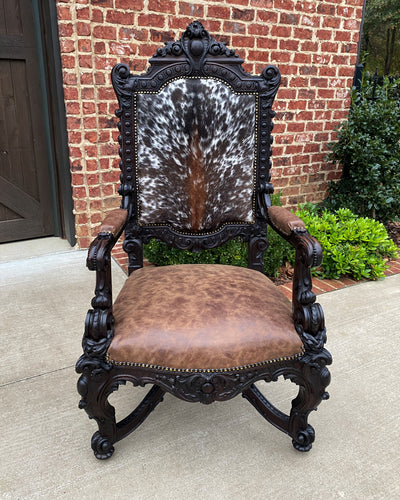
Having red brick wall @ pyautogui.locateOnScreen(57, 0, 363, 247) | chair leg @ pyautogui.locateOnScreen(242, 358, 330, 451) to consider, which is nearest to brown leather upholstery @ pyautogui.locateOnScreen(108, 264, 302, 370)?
chair leg @ pyautogui.locateOnScreen(242, 358, 330, 451)

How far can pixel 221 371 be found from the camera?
1.26 meters

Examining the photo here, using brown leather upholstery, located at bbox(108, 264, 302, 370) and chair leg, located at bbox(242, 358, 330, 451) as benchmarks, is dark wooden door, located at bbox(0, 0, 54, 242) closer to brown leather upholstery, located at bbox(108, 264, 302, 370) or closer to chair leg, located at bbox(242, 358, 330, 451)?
brown leather upholstery, located at bbox(108, 264, 302, 370)

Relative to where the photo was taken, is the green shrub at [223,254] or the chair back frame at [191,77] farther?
the green shrub at [223,254]

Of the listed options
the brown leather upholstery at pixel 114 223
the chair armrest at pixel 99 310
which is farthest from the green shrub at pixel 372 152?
the chair armrest at pixel 99 310

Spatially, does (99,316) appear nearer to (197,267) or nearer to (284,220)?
(197,267)

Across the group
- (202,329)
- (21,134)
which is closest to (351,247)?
(202,329)

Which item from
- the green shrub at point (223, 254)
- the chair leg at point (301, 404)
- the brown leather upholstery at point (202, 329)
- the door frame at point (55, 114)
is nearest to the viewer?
the brown leather upholstery at point (202, 329)

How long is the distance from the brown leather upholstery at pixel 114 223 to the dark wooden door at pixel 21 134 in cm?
218

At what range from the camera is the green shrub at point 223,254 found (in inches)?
114

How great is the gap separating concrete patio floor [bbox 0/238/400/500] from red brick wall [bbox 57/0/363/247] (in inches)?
56.4

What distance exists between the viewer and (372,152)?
363cm

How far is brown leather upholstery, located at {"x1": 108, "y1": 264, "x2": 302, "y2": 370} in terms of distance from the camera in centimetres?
124

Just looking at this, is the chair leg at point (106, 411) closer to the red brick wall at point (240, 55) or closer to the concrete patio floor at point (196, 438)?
the concrete patio floor at point (196, 438)

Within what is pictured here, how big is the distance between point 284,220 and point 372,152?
8.37 ft
